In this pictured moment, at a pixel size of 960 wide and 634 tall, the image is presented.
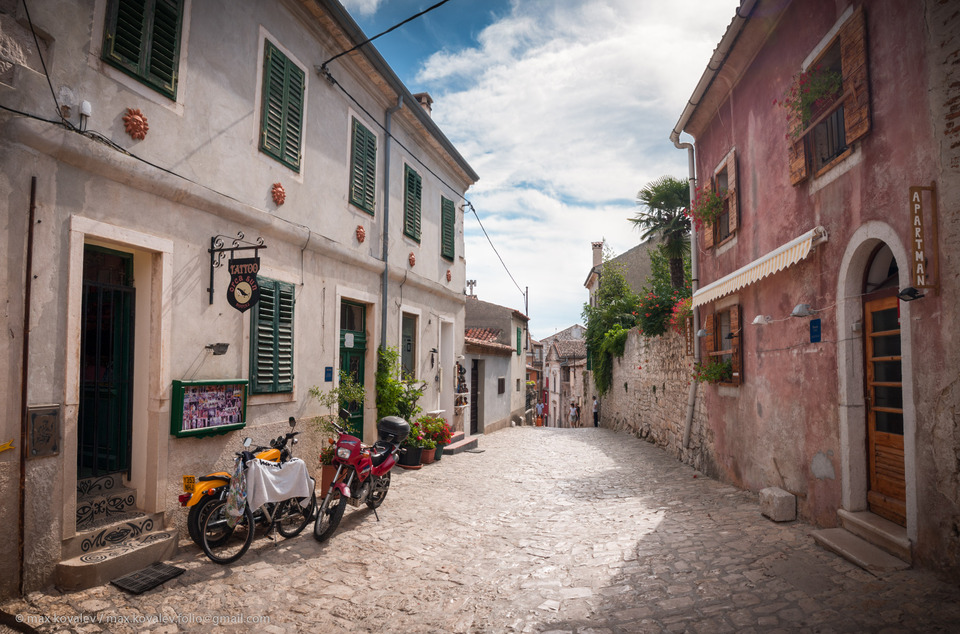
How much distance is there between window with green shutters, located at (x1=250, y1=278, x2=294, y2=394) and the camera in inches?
259

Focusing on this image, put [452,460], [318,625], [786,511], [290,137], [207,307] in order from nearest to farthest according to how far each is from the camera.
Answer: [318,625], [207,307], [786,511], [290,137], [452,460]

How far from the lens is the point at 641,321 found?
571 inches

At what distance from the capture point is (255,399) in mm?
6559

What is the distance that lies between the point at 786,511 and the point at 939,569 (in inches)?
85.7

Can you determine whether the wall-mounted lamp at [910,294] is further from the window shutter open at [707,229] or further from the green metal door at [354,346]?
the green metal door at [354,346]

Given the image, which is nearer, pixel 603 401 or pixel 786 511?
pixel 786 511

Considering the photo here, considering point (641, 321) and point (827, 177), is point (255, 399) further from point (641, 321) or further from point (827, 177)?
point (641, 321)

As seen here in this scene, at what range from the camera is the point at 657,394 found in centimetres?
1418

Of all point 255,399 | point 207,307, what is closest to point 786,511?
point 255,399

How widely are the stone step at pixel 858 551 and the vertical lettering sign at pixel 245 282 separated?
5826 mm

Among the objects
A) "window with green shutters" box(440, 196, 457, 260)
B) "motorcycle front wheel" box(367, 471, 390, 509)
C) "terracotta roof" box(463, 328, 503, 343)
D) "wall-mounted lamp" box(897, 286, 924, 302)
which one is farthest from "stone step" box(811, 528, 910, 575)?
"terracotta roof" box(463, 328, 503, 343)

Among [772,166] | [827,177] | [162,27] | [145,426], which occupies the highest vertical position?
[162,27]

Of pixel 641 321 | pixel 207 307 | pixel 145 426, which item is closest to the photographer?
→ pixel 145 426

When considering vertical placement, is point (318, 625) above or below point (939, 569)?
below
